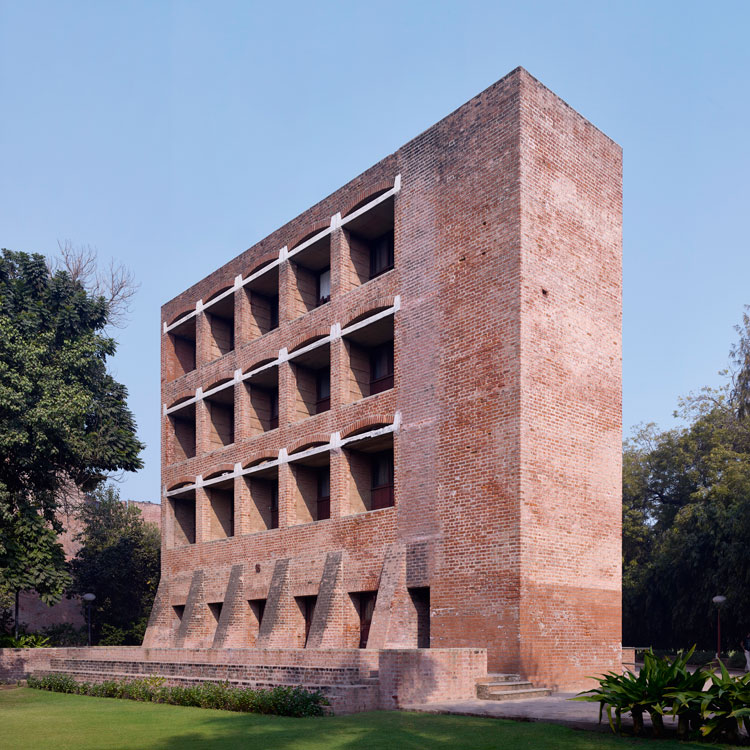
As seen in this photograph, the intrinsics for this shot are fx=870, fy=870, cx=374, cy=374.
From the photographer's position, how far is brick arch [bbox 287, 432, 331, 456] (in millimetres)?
26777

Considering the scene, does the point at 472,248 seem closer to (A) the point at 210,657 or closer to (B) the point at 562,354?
(B) the point at 562,354

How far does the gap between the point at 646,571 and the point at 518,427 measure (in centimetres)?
2552

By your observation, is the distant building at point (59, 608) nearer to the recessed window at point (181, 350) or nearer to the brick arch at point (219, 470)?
the recessed window at point (181, 350)

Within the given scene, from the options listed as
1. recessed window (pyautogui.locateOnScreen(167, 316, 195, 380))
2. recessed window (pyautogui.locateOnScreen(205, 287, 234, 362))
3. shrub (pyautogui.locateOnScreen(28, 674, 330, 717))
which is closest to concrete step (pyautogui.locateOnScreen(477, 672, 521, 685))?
shrub (pyautogui.locateOnScreen(28, 674, 330, 717))

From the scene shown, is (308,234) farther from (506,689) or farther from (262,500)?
(506,689)

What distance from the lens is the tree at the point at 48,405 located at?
26.7 m

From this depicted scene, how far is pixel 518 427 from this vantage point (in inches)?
787

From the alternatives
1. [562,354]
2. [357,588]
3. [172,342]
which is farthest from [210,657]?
[172,342]

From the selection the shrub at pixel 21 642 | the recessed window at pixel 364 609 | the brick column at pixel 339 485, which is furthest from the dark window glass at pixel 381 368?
the shrub at pixel 21 642

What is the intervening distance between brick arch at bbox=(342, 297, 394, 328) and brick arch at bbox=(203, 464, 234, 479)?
27.8 feet

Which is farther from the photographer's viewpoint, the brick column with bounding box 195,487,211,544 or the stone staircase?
the brick column with bounding box 195,487,211,544

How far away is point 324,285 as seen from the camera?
30.6 meters

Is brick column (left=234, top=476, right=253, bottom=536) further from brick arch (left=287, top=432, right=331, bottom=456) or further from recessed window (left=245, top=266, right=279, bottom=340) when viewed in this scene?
recessed window (left=245, top=266, right=279, bottom=340)

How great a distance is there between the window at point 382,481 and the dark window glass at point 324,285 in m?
6.58
